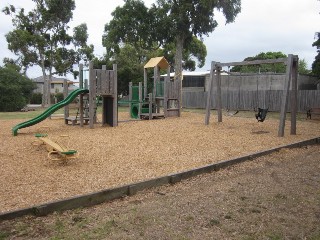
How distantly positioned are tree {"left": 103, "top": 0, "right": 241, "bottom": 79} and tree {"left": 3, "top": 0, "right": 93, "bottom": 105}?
24.0 feet

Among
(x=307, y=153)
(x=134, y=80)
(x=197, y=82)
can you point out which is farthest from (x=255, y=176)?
(x=197, y=82)

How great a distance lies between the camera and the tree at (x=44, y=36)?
33.4 meters


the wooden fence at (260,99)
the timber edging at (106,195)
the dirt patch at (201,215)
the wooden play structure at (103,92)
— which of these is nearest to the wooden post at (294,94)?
the timber edging at (106,195)

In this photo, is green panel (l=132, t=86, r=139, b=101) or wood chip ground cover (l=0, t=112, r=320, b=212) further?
green panel (l=132, t=86, r=139, b=101)

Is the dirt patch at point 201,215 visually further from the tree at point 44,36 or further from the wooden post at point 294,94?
the tree at point 44,36

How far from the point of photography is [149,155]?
25.8 feet

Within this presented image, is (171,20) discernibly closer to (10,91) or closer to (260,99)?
(260,99)

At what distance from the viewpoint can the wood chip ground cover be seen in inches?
206

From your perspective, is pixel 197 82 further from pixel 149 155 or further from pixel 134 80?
pixel 149 155

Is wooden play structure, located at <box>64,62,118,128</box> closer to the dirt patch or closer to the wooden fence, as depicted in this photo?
the dirt patch

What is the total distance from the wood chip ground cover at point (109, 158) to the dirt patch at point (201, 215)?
2.03ft

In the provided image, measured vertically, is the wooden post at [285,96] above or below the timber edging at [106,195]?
above

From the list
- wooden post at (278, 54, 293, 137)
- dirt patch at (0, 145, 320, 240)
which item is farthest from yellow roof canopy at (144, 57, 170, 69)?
dirt patch at (0, 145, 320, 240)

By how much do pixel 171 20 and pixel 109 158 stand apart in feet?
66.7
